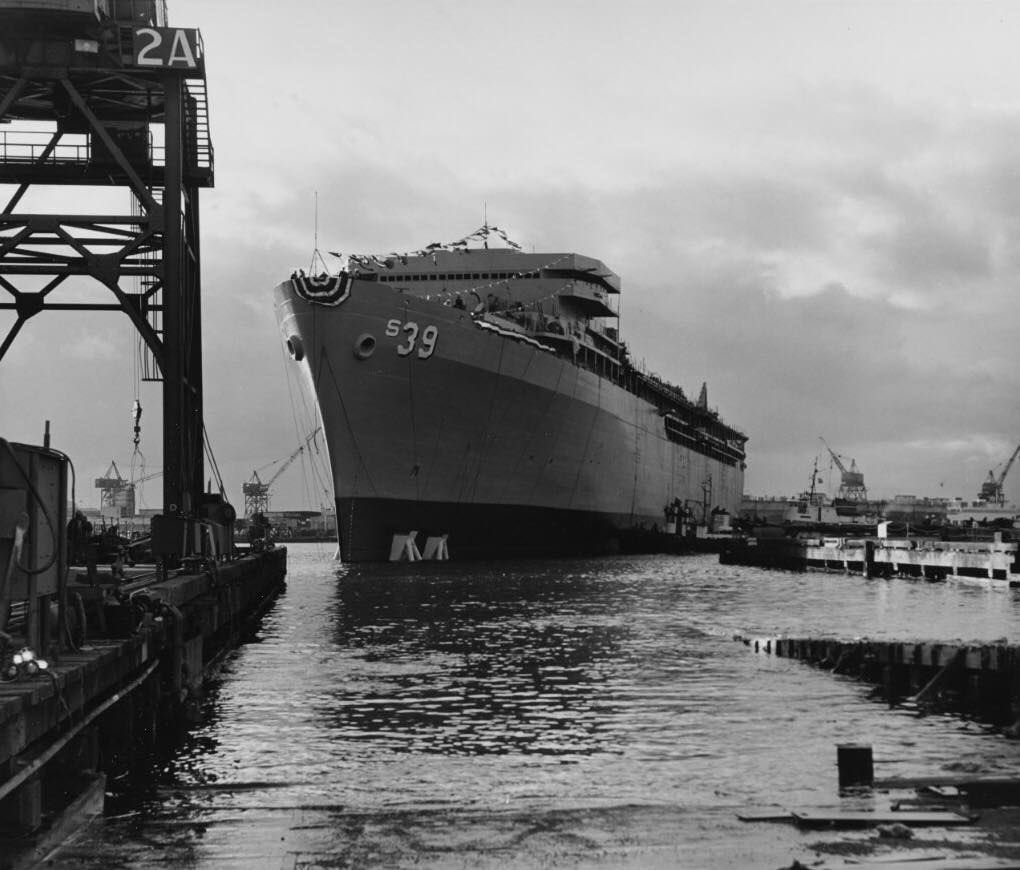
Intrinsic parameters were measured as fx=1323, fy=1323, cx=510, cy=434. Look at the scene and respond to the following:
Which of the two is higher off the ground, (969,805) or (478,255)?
(478,255)

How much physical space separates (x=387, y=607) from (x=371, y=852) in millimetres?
25290

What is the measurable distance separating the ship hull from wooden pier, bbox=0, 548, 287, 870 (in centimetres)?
2838

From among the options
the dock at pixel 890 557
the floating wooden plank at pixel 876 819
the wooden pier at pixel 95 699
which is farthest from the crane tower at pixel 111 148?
the dock at pixel 890 557

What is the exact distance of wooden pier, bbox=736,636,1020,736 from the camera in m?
16.8

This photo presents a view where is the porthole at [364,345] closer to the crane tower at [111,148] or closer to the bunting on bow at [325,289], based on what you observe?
the bunting on bow at [325,289]

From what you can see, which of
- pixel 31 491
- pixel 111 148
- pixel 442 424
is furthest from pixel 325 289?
pixel 31 491

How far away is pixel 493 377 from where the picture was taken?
176 feet

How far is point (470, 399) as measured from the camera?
5316 cm

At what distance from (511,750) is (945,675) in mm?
6807

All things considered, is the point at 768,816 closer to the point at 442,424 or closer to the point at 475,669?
the point at 475,669

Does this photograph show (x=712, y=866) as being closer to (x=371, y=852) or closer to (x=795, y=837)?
(x=795, y=837)

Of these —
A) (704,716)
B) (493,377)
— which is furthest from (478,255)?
(704,716)

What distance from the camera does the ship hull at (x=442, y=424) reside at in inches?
2014

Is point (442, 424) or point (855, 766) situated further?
point (442, 424)
